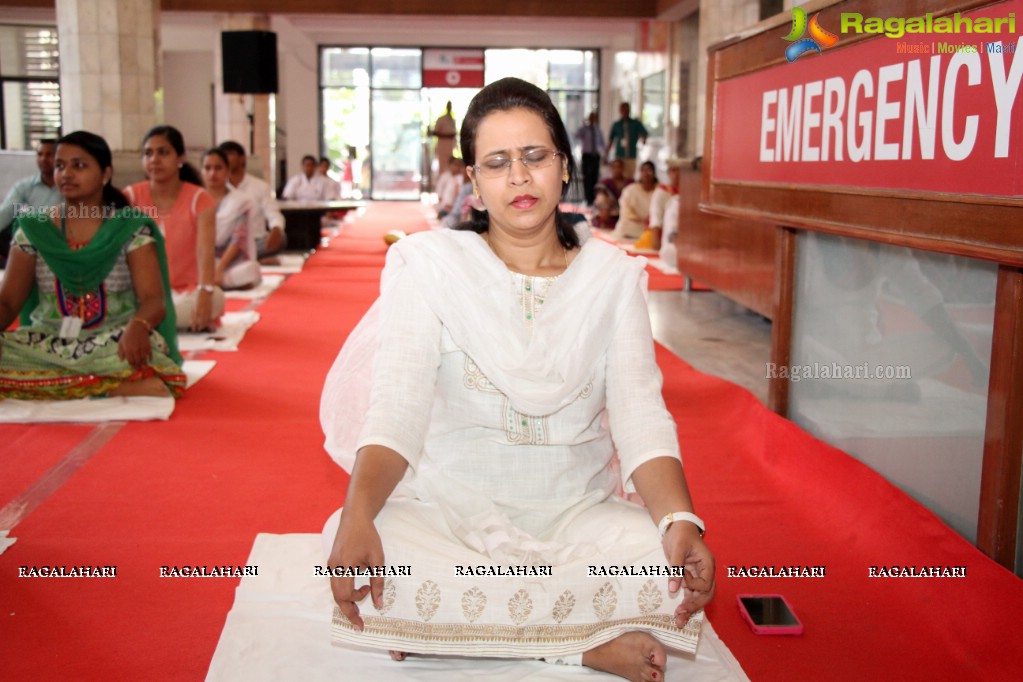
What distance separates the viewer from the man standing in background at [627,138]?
47.5ft

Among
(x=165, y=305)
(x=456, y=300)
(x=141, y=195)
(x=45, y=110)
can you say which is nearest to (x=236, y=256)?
(x=141, y=195)

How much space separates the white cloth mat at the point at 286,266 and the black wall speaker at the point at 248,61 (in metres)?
3.33

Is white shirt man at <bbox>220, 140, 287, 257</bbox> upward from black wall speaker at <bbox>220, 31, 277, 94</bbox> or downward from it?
downward

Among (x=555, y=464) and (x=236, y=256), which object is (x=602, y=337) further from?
Answer: (x=236, y=256)

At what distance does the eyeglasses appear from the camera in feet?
5.60

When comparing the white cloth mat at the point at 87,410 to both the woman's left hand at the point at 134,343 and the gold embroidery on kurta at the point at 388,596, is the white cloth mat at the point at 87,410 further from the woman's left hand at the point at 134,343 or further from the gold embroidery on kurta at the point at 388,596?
the gold embroidery on kurta at the point at 388,596

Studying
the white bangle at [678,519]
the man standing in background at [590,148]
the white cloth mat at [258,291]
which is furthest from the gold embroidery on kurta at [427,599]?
the man standing in background at [590,148]

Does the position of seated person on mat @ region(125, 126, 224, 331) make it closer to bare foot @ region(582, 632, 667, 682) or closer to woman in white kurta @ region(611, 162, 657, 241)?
bare foot @ region(582, 632, 667, 682)

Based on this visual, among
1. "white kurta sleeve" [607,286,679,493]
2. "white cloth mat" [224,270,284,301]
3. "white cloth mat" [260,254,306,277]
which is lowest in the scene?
"white cloth mat" [224,270,284,301]

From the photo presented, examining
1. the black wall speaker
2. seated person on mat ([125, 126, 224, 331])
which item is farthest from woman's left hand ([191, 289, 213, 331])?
the black wall speaker

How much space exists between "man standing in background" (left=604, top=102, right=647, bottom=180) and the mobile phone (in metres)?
12.8

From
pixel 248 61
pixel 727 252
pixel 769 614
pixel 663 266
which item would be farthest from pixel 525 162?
pixel 248 61

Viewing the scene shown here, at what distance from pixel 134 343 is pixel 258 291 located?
10.0 ft

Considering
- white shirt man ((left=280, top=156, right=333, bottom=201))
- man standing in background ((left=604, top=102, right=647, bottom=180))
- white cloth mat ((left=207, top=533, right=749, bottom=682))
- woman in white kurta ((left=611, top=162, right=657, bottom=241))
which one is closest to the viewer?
white cloth mat ((left=207, top=533, right=749, bottom=682))
